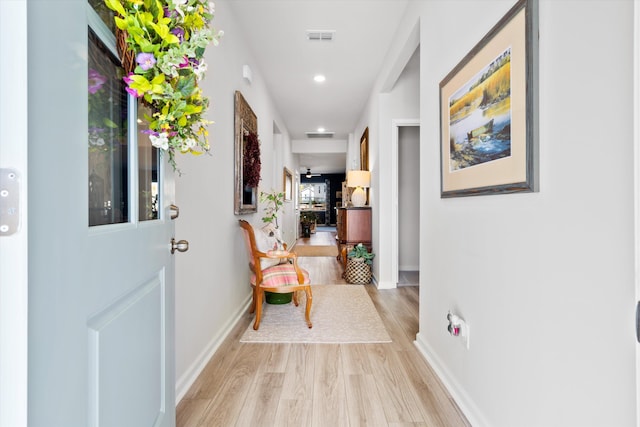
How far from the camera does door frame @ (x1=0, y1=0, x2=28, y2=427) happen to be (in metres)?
0.44

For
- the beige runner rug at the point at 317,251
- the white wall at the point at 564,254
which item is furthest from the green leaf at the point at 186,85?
the beige runner rug at the point at 317,251

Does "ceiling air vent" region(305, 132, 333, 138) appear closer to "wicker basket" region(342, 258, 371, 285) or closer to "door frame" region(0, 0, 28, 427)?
"wicker basket" region(342, 258, 371, 285)

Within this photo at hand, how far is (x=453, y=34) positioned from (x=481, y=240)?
3.79 feet

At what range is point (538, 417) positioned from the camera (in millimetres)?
1124

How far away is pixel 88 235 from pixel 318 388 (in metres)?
1.60

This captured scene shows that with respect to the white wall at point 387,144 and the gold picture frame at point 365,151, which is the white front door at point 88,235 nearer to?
the white wall at point 387,144

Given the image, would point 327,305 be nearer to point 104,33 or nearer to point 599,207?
point 599,207

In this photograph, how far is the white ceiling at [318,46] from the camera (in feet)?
8.90

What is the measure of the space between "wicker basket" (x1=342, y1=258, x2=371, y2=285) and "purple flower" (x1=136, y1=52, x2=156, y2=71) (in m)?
3.80

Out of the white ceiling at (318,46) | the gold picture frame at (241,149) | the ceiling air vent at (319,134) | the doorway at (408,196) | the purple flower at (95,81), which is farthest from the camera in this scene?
the ceiling air vent at (319,134)

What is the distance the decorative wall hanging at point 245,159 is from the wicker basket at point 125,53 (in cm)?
208

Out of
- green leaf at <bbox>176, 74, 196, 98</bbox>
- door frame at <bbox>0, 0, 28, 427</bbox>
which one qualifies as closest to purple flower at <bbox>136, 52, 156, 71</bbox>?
green leaf at <bbox>176, 74, 196, 98</bbox>

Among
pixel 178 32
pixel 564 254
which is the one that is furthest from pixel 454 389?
pixel 178 32

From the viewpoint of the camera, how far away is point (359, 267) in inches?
170
